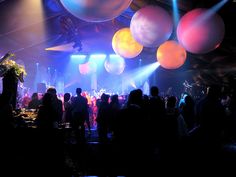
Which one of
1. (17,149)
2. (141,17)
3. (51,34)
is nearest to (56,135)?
(17,149)

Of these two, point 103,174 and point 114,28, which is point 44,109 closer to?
point 103,174

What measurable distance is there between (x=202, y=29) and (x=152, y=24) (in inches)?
30.2

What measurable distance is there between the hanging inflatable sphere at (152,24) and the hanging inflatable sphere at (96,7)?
96 cm

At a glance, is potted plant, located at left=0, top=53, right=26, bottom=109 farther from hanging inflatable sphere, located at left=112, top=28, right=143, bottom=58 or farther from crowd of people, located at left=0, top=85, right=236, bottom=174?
hanging inflatable sphere, located at left=112, top=28, right=143, bottom=58

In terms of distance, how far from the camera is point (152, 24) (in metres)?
4.48

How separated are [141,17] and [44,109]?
6.89ft

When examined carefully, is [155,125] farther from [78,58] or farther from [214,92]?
[78,58]

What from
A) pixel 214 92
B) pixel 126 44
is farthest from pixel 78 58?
pixel 214 92

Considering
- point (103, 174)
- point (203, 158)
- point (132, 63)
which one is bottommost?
point (103, 174)

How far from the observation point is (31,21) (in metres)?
9.76

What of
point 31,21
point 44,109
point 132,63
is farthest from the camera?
point 132,63

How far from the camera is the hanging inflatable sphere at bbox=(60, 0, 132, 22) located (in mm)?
3287

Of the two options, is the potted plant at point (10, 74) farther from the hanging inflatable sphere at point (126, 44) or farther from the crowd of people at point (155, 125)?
the hanging inflatable sphere at point (126, 44)

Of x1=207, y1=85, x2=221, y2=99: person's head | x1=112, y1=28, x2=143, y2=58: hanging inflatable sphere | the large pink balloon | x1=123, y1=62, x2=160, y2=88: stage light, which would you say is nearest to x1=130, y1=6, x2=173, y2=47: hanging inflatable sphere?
the large pink balloon
